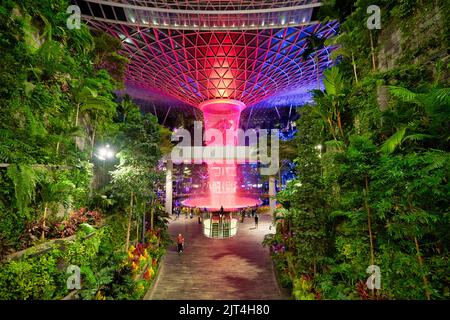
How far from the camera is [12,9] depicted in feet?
22.4

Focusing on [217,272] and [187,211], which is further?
[187,211]

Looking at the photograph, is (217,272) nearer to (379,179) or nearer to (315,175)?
(315,175)

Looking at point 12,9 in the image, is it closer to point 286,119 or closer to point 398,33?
point 398,33

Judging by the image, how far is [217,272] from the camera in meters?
10.4

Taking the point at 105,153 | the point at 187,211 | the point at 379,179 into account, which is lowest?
the point at 187,211

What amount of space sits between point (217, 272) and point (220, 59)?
20.4 m

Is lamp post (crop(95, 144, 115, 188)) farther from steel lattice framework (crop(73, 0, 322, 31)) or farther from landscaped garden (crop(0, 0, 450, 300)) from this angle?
steel lattice framework (crop(73, 0, 322, 31))

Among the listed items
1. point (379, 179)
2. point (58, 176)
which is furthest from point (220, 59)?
point (379, 179)

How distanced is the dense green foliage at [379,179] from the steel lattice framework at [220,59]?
395 inches

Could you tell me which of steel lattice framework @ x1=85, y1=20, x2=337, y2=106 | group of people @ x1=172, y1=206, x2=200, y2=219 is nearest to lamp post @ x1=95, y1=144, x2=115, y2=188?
steel lattice framework @ x1=85, y1=20, x2=337, y2=106

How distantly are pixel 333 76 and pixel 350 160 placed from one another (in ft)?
11.7

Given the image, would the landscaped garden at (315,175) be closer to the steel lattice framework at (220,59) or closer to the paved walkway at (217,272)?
the paved walkway at (217,272)

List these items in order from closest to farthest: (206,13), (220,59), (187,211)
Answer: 1. (206,13)
2. (220,59)
3. (187,211)
